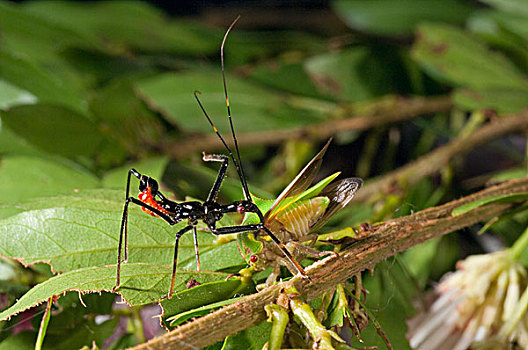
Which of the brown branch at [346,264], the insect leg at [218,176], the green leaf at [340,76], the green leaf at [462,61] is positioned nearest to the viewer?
the brown branch at [346,264]

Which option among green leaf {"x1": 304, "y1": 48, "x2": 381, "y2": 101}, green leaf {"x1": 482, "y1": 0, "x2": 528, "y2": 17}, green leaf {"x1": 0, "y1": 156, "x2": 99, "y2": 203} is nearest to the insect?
green leaf {"x1": 0, "y1": 156, "x2": 99, "y2": 203}

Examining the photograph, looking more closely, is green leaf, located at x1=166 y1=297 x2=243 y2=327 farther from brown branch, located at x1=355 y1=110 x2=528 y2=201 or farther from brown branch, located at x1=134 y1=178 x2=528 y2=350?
brown branch, located at x1=355 y1=110 x2=528 y2=201

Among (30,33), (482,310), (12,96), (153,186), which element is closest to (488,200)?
(482,310)

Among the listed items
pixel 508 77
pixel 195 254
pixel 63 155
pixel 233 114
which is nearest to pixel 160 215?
pixel 195 254

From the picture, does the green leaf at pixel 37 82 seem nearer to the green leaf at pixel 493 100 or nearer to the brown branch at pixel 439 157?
the brown branch at pixel 439 157

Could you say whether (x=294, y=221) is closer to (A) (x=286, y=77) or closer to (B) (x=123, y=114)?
(B) (x=123, y=114)

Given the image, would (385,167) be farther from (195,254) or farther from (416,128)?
(195,254)

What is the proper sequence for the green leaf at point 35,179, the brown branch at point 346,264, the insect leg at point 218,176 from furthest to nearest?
the green leaf at point 35,179 → the insect leg at point 218,176 → the brown branch at point 346,264

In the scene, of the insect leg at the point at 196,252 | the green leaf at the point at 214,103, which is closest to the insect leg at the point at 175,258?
the insect leg at the point at 196,252
